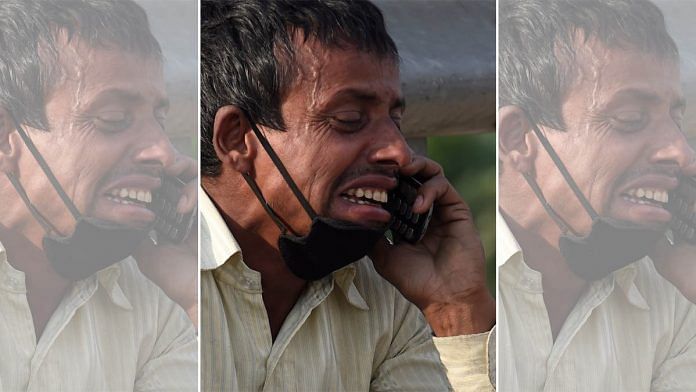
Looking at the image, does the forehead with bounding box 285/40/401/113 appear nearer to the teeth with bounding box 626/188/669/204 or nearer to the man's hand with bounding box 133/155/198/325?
the man's hand with bounding box 133/155/198/325

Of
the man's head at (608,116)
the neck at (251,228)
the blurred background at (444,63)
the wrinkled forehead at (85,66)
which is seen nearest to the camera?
the wrinkled forehead at (85,66)

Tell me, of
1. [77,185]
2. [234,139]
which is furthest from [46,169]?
[234,139]

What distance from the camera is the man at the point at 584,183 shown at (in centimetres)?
261

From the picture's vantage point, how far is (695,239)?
264cm

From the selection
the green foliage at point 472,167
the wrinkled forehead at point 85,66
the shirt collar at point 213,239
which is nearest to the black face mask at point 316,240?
the shirt collar at point 213,239

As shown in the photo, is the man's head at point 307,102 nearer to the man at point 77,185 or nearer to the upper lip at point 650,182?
the man at point 77,185

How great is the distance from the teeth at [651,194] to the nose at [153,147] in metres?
0.91

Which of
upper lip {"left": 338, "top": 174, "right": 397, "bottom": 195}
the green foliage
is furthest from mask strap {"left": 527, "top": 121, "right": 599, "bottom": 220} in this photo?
the green foliage

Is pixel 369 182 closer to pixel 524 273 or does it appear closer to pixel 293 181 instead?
pixel 293 181

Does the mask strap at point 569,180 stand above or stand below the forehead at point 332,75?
below

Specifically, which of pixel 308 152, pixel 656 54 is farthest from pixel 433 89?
pixel 656 54

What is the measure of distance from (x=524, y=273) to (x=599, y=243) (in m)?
0.16

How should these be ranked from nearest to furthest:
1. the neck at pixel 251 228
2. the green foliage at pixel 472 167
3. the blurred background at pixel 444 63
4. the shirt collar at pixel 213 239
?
the shirt collar at pixel 213 239
the neck at pixel 251 228
the blurred background at pixel 444 63
the green foliage at pixel 472 167

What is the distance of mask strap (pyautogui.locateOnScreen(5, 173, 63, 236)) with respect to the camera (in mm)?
2443
